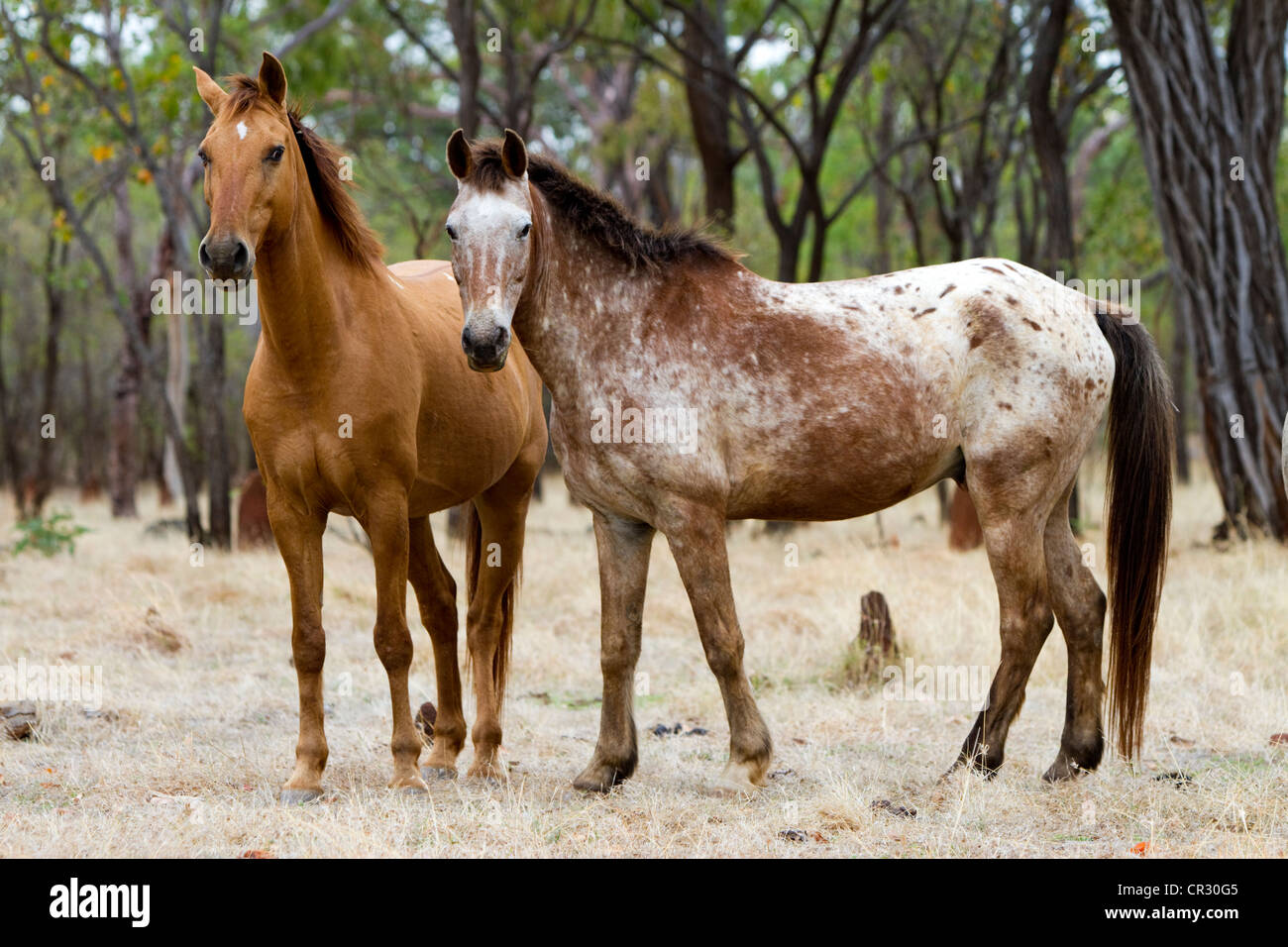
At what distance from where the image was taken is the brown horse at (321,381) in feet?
14.8

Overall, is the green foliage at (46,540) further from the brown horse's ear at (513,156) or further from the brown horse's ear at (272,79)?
the brown horse's ear at (513,156)

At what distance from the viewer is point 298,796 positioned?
4742 mm

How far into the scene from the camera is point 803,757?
5566mm

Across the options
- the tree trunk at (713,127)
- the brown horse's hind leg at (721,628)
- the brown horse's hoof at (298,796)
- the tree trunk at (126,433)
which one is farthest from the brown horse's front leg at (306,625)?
the tree trunk at (126,433)

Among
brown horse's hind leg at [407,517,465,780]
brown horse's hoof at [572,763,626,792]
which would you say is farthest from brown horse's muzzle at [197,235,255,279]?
brown horse's hoof at [572,763,626,792]

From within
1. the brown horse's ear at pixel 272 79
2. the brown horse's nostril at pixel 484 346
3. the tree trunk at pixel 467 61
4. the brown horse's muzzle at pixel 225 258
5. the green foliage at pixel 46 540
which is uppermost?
the tree trunk at pixel 467 61

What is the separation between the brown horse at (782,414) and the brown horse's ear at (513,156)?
0.11ft

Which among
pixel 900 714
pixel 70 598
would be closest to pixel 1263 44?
pixel 900 714

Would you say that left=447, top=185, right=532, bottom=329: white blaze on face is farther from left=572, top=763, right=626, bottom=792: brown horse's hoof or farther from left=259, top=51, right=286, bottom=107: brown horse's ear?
left=572, top=763, right=626, bottom=792: brown horse's hoof

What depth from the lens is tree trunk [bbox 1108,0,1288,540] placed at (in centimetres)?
995

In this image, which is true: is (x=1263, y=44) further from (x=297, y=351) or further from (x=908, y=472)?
(x=297, y=351)
